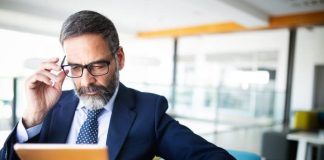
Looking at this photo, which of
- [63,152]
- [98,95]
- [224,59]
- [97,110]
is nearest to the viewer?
[63,152]

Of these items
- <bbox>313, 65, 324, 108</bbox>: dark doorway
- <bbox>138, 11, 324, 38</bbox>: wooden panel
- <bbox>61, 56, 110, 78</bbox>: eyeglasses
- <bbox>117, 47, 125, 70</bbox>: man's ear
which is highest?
<bbox>138, 11, 324, 38</bbox>: wooden panel

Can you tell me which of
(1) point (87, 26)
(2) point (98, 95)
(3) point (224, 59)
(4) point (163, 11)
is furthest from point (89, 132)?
(3) point (224, 59)

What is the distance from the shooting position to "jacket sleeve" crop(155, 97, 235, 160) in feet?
3.46

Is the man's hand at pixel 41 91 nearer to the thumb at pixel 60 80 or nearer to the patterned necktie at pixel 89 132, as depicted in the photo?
the thumb at pixel 60 80

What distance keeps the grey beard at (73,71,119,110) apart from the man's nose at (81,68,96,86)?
0.02 meters

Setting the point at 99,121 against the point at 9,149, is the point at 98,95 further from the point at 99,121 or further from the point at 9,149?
the point at 9,149

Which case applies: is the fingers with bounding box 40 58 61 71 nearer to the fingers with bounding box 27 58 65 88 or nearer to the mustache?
the fingers with bounding box 27 58 65 88

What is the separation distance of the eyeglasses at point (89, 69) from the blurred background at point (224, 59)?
1602mm

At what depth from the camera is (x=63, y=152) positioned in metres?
0.67

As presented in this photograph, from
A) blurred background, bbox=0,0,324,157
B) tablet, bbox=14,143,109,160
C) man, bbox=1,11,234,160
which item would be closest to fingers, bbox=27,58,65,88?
man, bbox=1,11,234,160

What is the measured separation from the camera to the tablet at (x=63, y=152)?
2.10ft

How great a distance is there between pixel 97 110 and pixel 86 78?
20 cm

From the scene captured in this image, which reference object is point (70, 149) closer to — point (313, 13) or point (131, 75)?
point (131, 75)

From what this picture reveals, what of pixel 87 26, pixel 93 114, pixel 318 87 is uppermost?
pixel 87 26
